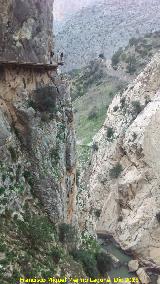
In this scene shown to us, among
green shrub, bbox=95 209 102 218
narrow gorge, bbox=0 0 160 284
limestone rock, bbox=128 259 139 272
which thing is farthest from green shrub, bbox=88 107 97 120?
narrow gorge, bbox=0 0 160 284

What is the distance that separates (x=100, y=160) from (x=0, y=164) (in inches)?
1593

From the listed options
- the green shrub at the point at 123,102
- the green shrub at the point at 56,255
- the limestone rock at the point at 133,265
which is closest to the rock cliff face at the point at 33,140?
the green shrub at the point at 56,255

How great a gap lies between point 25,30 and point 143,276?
102 ft

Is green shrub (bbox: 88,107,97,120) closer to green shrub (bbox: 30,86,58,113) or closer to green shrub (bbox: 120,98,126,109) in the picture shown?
green shrub (bbox: 120,98,126,109)

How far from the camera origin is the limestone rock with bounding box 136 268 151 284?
4919 cm

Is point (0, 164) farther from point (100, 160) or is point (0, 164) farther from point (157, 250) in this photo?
point (100, 160)

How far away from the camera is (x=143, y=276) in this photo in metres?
49.8

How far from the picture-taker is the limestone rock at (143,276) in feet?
161

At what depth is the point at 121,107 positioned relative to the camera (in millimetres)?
71438

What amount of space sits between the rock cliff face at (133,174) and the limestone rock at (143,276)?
9.16 ft

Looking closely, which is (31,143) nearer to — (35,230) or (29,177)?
(29,177)

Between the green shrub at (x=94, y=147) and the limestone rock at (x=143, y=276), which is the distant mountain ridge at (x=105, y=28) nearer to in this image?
the green shrub at (x=94, y=147)

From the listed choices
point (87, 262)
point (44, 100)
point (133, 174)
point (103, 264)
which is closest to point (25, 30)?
point (44, 100)

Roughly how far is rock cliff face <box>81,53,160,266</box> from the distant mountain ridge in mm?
65597
